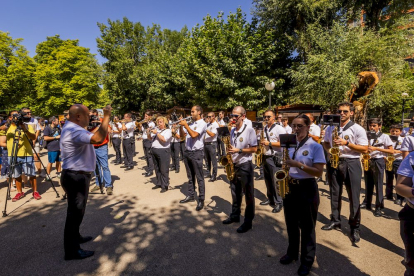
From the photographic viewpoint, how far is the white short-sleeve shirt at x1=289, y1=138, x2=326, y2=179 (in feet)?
9.95

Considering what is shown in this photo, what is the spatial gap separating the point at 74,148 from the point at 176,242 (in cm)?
233

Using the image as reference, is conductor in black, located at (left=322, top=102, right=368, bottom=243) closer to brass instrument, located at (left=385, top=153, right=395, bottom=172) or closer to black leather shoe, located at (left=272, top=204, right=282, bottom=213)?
black leather shoe, located at (left=272, top=204, right=282, bottom=213)

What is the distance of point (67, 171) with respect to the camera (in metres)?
3.52

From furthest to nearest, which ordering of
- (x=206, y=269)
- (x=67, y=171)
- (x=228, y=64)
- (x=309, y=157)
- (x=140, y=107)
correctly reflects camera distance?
1. (x=140, y=107)
2. (x=228, y=64)
3. (x=67, y=171)
4. (x=206, y=269)
5. (x=309, y=157)

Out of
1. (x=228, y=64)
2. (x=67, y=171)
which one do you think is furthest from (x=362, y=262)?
(x=228, y=64)

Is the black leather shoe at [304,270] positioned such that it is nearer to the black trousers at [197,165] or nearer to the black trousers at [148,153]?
the black trousers at [197,165]

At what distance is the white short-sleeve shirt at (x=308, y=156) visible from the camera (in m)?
3.03

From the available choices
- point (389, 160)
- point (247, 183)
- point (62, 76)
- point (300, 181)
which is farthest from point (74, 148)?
point (62, 76)

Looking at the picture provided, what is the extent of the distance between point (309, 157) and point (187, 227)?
2776 mm

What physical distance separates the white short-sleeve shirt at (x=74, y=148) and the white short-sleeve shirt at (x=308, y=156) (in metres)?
3.04

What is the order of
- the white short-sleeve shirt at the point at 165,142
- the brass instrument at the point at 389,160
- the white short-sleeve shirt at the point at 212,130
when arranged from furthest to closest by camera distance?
1. the white short-sleeve shirt at the point at 212,130
2. the white short-sleeve shirt at the point at 165,142
3. the brass instrument at the point at 389,160

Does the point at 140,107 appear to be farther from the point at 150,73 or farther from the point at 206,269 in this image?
the point at 206,269

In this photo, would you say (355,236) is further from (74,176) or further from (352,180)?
(74,176)

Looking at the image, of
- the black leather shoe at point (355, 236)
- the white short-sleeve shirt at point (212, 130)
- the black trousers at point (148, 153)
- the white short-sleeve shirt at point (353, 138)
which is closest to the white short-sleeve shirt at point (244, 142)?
the white short-sleeve shirt at point (353, 138)
